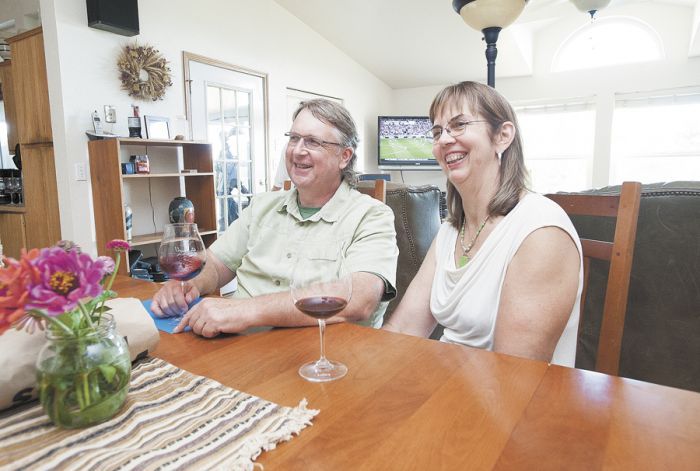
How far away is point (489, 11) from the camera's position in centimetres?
232

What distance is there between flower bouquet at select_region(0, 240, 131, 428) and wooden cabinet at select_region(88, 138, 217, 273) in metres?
2.83

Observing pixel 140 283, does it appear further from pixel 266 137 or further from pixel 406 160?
pixel 406 160

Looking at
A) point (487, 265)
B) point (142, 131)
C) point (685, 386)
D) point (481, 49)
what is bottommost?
point (685, 386)

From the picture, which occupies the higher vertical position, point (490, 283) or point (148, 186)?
point (148, 186)

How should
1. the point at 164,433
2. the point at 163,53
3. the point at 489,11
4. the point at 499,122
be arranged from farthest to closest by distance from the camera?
the point at 163,53
the point at 489,11
the point at 499,122
the point at 164,433

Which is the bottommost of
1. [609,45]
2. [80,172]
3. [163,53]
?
[80,172]

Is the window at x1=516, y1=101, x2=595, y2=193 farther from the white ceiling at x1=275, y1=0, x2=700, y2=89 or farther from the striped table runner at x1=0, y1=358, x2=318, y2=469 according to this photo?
the striped table runner at x1=0, y1=358, x2=318, y2=469

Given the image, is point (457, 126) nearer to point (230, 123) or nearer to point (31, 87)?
point (31, 87)

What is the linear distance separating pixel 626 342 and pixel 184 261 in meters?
1.33

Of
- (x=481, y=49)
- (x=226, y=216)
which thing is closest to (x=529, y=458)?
(x=226, y=216)

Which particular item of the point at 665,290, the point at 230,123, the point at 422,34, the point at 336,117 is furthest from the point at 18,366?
the point at 422,34

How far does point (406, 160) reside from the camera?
7.00m

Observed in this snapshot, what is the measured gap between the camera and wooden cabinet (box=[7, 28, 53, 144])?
330cm

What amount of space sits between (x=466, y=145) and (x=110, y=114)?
121 inches
